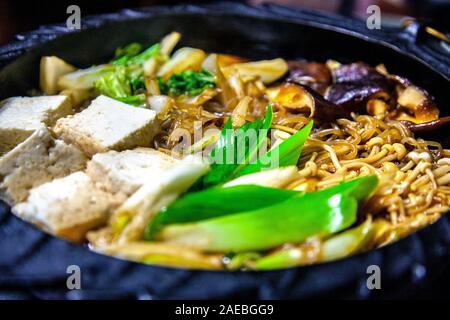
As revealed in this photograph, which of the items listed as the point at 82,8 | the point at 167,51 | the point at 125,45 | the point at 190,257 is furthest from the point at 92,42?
the point at 190,257

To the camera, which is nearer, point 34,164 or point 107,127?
point 34,164

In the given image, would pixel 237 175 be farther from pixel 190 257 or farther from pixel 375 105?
pixel 375 105

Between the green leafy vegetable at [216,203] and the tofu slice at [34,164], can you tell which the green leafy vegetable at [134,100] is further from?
the green leafy vegetable at [216,203]

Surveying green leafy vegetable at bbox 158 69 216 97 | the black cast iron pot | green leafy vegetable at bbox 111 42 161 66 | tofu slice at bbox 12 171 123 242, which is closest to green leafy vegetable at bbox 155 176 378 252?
the black cast iron pot

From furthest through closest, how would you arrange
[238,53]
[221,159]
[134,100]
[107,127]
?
[238,53], [134,100], [107,127], [221,159]

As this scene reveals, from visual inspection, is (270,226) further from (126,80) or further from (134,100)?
(126,80)

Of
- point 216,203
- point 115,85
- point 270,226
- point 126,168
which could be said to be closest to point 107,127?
point 126,168

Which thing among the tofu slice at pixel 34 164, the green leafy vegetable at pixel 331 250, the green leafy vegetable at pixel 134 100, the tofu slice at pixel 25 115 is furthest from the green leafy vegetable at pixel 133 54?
the green leafy vegetable at pixel 331 250
